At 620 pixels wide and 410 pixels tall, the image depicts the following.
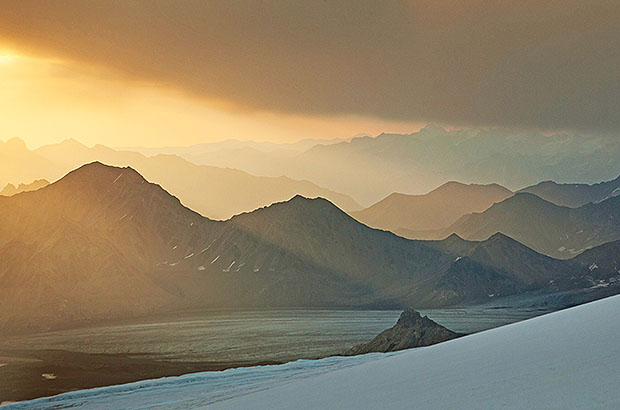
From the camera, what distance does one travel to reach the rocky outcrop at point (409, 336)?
5162 centimetres

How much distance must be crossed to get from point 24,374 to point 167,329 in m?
37.2

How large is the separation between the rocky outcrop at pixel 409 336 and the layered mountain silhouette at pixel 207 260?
66568 mm

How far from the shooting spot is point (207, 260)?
14288 cm

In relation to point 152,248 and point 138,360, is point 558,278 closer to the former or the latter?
point 152,248

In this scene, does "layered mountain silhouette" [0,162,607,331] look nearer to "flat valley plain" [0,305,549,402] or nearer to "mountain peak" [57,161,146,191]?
"mountain peak" [57,161,146,191]

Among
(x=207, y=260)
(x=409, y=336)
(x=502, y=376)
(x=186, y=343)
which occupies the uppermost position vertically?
(x=207, y=260)

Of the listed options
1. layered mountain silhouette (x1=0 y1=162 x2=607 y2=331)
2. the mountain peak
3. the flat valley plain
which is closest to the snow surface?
the flat valley plain

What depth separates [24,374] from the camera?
5241 cm

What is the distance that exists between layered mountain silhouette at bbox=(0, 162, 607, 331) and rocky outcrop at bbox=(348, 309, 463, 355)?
66568 mm

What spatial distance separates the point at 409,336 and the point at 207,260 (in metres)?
95.4

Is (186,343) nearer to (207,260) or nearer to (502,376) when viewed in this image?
(207,260)

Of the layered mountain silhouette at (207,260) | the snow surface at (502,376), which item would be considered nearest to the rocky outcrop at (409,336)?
the snow surface at (502,376)

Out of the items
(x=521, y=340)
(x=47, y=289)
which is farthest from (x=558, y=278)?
(x=521, y=340)

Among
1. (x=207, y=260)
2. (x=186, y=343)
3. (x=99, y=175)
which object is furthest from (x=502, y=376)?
(x=99, y=175)
